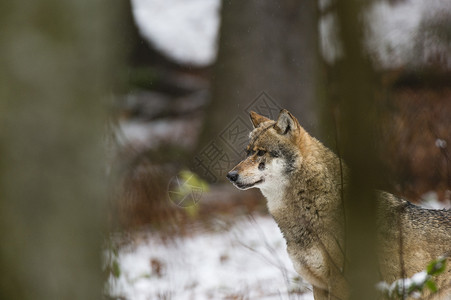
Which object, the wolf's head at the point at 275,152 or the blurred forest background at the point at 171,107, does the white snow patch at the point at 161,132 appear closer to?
the blurred forest background at the point at 171,107

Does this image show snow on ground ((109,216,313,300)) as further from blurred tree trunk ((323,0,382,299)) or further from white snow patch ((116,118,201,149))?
white snow patch ((116,118,201,149))

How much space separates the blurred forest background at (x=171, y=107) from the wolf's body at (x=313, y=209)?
286mm

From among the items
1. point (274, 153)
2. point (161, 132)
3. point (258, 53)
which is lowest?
point (161, 132)

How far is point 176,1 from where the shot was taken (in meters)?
14.9

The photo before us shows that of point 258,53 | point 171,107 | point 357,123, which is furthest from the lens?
point 171,107

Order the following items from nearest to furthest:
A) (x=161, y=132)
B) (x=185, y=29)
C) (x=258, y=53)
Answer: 1. (x=258, y=53)
2. (x=161, y=132)
3. (x=185, y=29)

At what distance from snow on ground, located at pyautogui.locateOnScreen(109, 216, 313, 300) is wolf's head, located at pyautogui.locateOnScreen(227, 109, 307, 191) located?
3.26 feet

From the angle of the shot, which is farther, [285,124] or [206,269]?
[206,269]

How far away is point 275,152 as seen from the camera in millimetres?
3643

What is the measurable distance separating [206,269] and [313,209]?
2663 mm

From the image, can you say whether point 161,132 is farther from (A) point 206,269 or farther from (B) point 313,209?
(B) point 313,209

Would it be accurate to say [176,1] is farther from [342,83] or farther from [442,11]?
[342,83]

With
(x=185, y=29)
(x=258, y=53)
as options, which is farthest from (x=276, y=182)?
(x=185, y=29)

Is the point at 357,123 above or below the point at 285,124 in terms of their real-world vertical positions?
above
